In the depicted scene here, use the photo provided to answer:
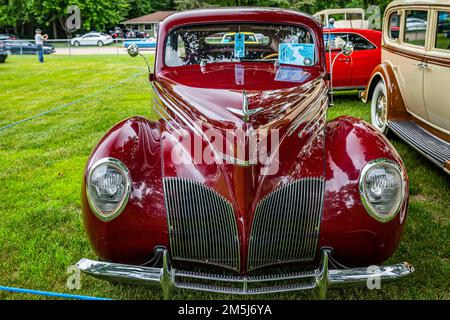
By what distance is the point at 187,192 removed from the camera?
2.48 meters

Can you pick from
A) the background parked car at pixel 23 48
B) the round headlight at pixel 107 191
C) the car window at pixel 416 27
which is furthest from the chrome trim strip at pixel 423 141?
the background parked car at pixel 23 48

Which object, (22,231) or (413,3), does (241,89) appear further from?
(413,3)

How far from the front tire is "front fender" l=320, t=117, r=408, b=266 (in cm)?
365

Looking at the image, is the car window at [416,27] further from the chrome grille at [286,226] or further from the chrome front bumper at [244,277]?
the chrome front bumper at [244,277]

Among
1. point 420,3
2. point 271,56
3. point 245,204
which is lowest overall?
point 245,204

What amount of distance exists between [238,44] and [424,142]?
2420 mm

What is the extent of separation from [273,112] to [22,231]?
A: 2.39 m

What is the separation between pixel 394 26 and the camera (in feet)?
21.5

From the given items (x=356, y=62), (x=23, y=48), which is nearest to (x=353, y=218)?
(x=356, y=62)

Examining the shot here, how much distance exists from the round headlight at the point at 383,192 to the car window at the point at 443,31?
9.50 ft

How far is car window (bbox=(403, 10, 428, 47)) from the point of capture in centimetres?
508

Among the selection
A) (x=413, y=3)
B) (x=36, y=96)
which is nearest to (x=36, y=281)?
(x=413, y=3)

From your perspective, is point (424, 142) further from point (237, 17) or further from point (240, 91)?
point (240, 91)

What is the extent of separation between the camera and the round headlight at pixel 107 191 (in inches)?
97.0
